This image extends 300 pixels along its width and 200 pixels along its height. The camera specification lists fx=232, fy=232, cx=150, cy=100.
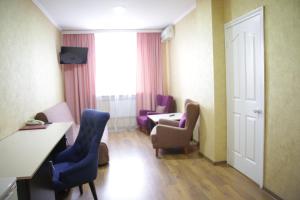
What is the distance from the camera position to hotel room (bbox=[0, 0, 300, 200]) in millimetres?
2217

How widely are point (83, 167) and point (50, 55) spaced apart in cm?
305

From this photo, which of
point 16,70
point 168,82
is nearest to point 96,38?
point 168,82

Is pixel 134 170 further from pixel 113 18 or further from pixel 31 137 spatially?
pixel 113 18

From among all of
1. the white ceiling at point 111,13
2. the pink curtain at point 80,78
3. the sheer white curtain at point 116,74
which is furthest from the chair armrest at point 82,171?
the sheer white curtain at point 116,74

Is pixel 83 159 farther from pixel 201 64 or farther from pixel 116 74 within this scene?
pixel 116 74

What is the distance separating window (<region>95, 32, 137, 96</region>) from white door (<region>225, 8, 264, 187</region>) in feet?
10.5

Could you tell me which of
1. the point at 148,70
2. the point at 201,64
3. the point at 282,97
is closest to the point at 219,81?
the point at 201,64

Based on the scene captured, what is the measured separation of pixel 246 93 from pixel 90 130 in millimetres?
1931

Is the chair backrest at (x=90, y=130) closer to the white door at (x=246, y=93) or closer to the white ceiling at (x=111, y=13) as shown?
the white door at (x=246, y=93)

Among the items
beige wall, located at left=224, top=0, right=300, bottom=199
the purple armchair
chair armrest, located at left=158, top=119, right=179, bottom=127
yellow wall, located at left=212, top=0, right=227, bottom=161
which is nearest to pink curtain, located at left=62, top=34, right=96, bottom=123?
the purple armchair

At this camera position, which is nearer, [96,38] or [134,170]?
[134,170]

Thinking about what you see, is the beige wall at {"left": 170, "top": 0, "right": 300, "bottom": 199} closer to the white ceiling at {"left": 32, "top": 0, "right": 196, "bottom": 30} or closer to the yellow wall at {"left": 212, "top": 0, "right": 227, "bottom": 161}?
the yellow wall at {"left": 212, "top": 0, "right": 227, "bottom": 161}

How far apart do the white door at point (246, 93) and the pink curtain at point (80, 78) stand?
358 centimetres

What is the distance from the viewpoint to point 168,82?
623 cm
